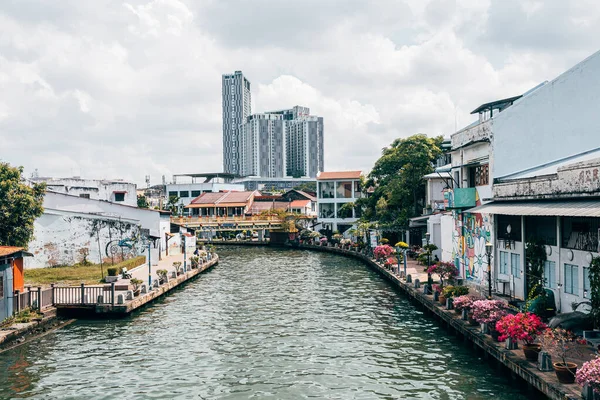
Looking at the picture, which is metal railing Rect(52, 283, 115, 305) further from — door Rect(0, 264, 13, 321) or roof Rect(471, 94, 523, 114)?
roof Rect(471, 94, 523, 114)

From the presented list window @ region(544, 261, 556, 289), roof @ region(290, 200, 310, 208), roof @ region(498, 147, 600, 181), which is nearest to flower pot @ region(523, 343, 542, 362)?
window @ region(544, 261, 556, 289)

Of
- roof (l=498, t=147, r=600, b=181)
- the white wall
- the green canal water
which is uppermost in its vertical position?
the white wall

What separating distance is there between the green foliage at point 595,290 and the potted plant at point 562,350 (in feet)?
5.03

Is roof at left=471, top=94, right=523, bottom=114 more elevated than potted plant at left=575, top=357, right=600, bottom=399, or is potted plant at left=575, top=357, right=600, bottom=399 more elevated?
roof at left=471, top=94, right=523, bottom=114

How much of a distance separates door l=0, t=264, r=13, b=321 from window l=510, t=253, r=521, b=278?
25.5 metres

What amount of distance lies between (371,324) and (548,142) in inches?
530

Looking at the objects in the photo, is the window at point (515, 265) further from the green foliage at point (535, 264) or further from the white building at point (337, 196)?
the white building at point (337, 196)

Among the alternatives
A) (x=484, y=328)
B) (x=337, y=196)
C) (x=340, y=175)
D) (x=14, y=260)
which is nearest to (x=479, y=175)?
(x=484, y=328)

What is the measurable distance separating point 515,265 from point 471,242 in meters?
6.64

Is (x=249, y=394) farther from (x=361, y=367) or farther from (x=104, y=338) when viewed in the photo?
(x=104, y=338)

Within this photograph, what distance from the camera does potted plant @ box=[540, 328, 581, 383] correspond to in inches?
627

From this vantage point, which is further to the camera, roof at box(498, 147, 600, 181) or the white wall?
the white wall

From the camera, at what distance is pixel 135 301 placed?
33.1m

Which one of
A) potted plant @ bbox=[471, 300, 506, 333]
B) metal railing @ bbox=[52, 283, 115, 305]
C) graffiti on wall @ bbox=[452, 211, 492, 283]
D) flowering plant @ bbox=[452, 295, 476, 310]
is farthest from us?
graffiti on wall @ bbox=[452, 211, 492, 283]
